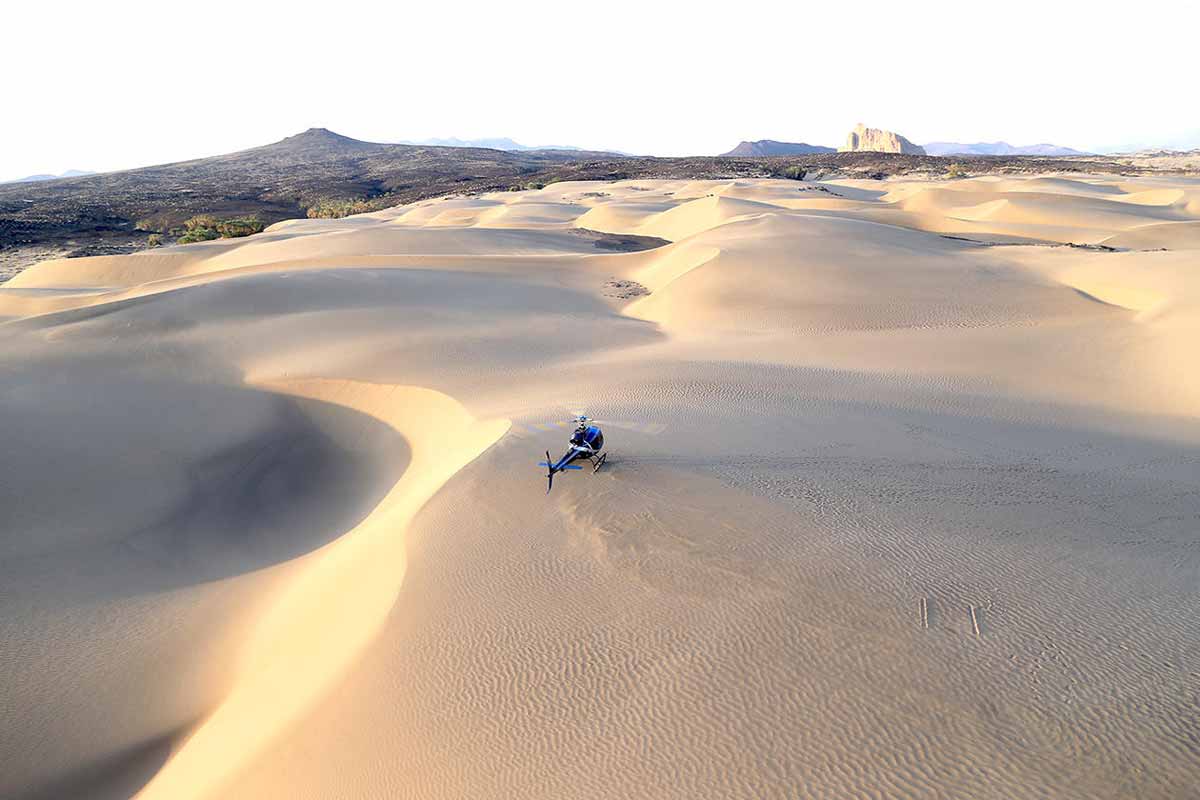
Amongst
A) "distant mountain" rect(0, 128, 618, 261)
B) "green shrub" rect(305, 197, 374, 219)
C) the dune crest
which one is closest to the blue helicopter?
the dune crest

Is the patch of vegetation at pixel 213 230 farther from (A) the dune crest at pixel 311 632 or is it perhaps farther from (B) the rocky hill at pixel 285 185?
(A) the dune crest at pixel 311 632

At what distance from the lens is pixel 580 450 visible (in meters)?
6.93

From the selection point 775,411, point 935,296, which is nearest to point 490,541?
point 775,411

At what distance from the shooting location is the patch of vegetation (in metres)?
37.3

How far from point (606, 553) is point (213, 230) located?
141ft

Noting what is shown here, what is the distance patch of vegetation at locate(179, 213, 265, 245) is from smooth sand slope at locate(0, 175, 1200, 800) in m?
25.4

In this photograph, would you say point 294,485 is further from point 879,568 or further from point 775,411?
point 879,568

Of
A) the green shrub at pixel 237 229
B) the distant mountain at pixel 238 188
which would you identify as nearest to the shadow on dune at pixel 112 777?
the green shrub at pixel 237 229

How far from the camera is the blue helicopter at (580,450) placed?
6.90 m

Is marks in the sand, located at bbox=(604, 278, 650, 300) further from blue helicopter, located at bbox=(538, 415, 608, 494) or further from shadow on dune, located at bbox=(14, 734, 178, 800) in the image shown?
shadow on dune, located at bbox=(14, 734, 178, 800)

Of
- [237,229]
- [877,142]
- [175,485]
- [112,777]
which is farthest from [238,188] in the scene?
[877,142]

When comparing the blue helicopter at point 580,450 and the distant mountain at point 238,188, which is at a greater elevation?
the distant mountain at point 238,188

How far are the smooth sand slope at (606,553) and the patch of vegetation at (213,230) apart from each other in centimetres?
2537

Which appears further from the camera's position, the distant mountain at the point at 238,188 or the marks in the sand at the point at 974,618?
the distant mountain at the point at 238,188
